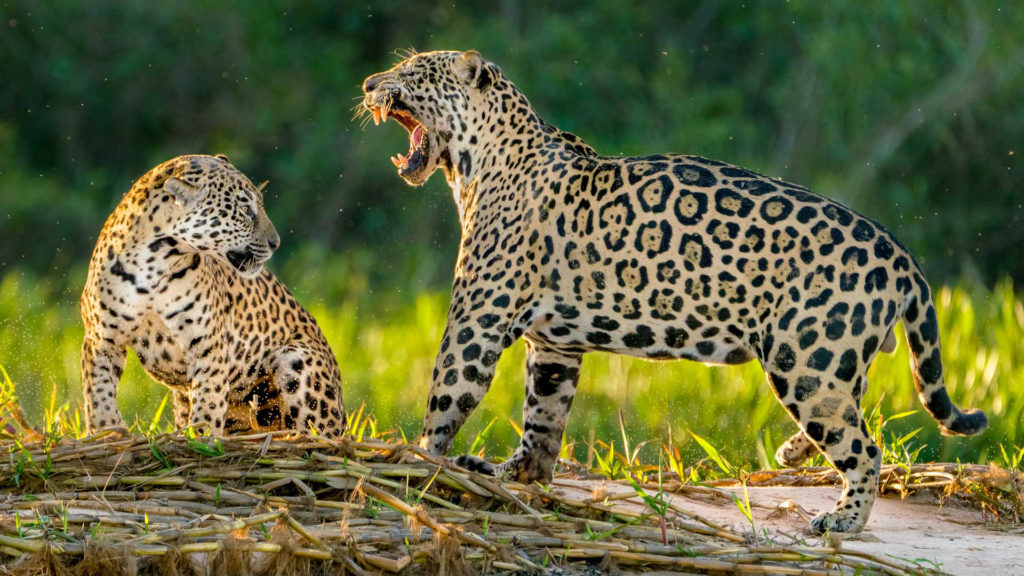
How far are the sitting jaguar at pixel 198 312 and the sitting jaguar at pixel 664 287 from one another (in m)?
0.82

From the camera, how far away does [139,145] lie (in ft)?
58.2

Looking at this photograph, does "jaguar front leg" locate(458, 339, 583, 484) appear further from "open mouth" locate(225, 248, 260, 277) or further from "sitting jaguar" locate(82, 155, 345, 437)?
"open mouth" locate(225, 248, 260, 277)

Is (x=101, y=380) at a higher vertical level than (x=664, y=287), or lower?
lower

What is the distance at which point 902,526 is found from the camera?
5211mm

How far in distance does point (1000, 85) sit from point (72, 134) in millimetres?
10996

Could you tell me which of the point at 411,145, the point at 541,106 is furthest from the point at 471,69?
the point at 541,106

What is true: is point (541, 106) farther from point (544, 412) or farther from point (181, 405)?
point (544, 412)

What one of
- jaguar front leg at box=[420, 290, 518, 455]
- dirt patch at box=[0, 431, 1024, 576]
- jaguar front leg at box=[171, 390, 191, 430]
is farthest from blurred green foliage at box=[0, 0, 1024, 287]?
dirt patch at box=[0, 431, 1024, 576]

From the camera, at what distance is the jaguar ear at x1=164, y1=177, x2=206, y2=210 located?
581cm

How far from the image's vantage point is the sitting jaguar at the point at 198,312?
570 cm

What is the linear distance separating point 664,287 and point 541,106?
11.9 m

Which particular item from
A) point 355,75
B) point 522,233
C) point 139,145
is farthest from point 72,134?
point 522,233

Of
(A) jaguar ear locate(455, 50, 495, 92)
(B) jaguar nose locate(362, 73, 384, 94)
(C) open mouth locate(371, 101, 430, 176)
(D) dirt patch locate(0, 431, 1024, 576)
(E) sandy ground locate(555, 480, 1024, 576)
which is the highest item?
(A) jaguar ear locate(455, 50, 495, 92)

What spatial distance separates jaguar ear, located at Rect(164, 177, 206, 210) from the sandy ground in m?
1.83
